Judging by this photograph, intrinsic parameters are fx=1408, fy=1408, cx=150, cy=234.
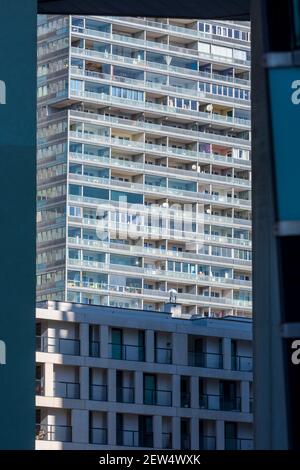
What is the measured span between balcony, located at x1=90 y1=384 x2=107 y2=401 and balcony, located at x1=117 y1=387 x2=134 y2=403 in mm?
346

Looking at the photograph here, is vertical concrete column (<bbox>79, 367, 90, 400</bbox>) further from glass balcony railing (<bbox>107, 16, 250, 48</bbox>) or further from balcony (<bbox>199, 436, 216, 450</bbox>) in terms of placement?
glass balcony railing (<bbox>107, 16, 250, 48</bbox>)

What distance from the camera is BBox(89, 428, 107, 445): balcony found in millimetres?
32312

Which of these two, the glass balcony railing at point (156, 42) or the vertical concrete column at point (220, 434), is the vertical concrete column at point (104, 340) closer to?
the vertical concrete column at point (220, 434)

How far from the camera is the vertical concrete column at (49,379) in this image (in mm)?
32562

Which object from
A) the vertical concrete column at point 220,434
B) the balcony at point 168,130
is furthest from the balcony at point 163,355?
the balcony at point 168,130

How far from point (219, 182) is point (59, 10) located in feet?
159

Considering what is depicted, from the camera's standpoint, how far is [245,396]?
3588 cm

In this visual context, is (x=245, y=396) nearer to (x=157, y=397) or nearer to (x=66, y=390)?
(x=157, y=397)

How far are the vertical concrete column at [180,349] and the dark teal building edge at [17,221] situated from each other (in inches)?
1150

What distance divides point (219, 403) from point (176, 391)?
1.72 meters

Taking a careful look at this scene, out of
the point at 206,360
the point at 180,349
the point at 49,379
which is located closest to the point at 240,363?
the point at 206,360

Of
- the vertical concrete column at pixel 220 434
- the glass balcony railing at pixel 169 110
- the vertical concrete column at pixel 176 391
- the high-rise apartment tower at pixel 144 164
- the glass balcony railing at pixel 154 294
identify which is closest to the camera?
the vertical concrete column at pixel 176 391

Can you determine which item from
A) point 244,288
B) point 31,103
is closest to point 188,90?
point 244,288

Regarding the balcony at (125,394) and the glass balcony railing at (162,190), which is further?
the glass balcony railing at (162,190)
